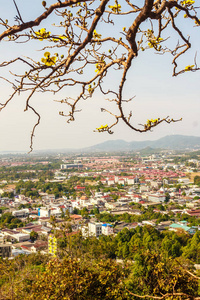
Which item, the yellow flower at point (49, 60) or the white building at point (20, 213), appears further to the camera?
the white building at point (20, 213)

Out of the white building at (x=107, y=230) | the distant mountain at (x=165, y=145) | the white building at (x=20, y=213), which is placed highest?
the distant mountain at (x=165, y=145)

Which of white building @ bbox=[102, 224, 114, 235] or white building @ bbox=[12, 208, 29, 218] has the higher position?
white building @ bbox=[102, 224, 114, 235]

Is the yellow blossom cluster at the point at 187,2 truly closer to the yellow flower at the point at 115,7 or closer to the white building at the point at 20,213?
the yellow flower at the point at 115,7

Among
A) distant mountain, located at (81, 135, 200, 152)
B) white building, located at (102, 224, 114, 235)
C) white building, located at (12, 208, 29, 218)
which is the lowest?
white building, located at (12, 208, 29, 218)

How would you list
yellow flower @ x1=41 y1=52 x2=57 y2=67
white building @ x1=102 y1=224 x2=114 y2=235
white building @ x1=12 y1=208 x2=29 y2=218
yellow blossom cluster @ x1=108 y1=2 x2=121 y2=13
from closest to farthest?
1. yellow flower @ x1=41 y1=52 x2=57 y2=67
2. yellow blossom cluster @ x1=108 y1=2 x2=121 y2=13
3. white building @ x1=102 y1=224 x2=114 y2=235
4. white building @ x1=12 y1=208 x2=29 y2=218

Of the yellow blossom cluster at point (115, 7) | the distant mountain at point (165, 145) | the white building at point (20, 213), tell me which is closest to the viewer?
the yellow blossom cluster at point (115, 7)

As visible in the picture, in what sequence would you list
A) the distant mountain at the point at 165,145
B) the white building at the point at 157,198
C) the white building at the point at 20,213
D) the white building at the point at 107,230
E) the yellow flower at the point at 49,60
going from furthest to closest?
the distant mountain at the point at 165,145 → the white building at the point at 157,198 → the white building at the point at 20,213 → the white building at the point at 107,230 → the yellow flower at the point at 49,60

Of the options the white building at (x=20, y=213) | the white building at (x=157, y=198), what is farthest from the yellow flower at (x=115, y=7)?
the white building at (x=157, y=198)

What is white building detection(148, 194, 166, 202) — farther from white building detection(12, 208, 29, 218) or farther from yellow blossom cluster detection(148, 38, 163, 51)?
yellow blossom cluster detection(148, 38, 163, 51)

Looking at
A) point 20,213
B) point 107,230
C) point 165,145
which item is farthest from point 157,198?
point 165,145

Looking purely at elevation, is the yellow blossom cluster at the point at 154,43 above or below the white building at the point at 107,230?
above

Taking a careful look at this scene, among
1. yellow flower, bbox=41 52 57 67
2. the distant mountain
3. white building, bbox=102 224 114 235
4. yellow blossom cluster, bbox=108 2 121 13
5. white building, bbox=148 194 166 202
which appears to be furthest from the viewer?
the distant mountain

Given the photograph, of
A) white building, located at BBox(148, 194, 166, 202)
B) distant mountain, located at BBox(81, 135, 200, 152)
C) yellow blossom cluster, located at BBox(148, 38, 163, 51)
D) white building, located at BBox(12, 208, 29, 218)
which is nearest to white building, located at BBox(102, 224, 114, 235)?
white building, located at BBox(12, 208, 29, 218)
